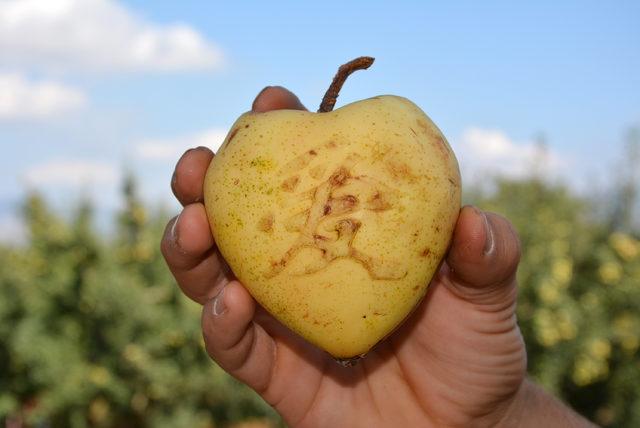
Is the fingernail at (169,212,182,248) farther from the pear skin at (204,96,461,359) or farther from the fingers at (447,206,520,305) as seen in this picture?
the fingers at (447,206,520,305)

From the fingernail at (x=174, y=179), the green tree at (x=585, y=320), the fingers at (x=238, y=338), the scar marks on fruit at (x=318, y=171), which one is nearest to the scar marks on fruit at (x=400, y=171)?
the scar marks on fruit at (x=318, y=171)

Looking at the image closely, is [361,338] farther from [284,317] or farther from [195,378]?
[195,378]

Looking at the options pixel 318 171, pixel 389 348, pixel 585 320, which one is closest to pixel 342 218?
pixel 318 171

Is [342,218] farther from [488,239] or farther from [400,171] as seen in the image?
[488,239]

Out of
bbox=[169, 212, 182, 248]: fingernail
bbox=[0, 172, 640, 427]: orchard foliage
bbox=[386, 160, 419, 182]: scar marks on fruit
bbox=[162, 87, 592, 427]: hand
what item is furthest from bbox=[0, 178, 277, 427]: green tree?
bbox=[386, 160, 419, 182]: scar marks on fruit

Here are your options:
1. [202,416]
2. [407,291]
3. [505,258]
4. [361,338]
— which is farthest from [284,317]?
[202,416]

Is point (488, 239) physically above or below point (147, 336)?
above
